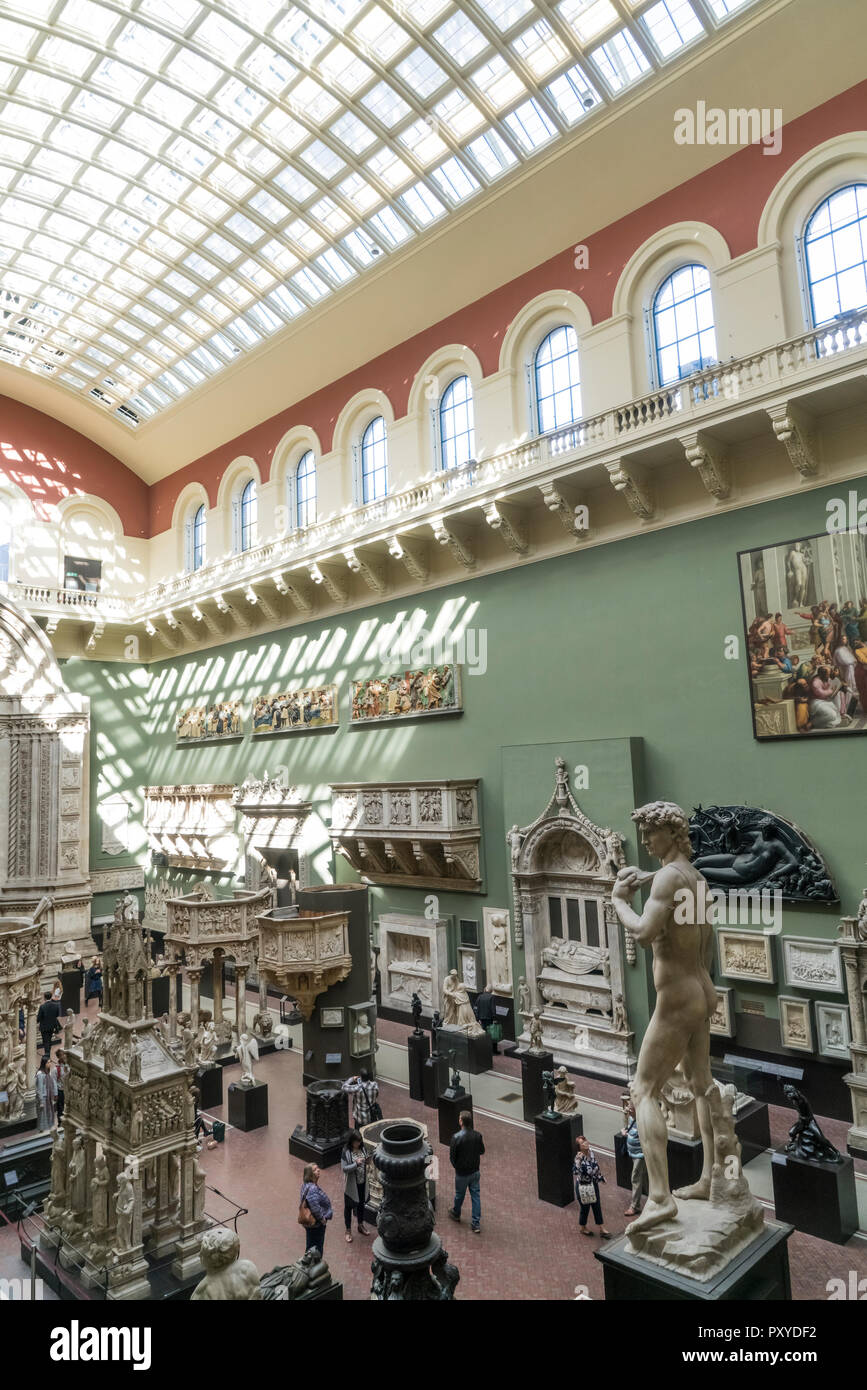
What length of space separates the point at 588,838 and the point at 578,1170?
20.2 ft

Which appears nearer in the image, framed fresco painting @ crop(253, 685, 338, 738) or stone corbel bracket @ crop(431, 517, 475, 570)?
stone corbel bracket @ crop(431, 517, 475, 570)

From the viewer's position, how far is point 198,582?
950 inches

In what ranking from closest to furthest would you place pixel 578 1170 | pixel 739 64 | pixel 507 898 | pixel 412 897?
pixel 578 1170
pixel 739 64
pixel 507 898
pixel 412 897

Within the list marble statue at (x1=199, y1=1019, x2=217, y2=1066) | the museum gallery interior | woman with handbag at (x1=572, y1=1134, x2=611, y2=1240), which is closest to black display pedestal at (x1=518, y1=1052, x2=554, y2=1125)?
the museum gallery interior

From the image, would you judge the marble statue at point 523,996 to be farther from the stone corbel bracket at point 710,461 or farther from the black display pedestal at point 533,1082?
the stone corbel bracket at point 710,461

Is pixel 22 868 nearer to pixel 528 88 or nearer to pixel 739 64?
pixel 528 88

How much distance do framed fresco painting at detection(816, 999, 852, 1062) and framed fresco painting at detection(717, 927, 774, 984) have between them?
0.74 m

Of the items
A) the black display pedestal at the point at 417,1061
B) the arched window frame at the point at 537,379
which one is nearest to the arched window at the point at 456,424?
the arched window frame at the point at 537,379

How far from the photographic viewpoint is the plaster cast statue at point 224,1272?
217 inches

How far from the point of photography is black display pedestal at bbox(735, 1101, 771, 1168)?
9.69 meters

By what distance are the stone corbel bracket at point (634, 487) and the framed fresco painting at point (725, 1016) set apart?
7.63m

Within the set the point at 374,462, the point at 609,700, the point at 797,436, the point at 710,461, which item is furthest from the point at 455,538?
the point at 797,436

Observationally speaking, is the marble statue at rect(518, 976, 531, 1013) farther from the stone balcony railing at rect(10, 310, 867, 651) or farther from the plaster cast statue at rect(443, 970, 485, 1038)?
the stone balcony railing at rect(10, 310, 867, 651)
